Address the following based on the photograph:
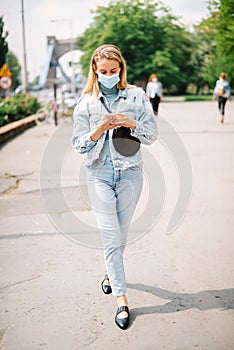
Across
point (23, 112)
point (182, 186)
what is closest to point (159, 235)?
point (182, 186)

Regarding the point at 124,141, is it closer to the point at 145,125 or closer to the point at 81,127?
the point at 145,125

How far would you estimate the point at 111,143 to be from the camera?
368cm

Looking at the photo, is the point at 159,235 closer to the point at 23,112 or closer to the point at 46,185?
the point at 46,185

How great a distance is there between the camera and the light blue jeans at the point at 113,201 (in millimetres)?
3721

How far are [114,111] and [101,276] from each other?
149 centimetres

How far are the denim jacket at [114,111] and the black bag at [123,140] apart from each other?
0.08ft

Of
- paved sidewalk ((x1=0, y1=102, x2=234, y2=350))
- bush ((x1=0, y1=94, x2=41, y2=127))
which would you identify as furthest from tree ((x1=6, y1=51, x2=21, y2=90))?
paved sidewalk ((x1=0, y1=102, x2=234, y2=350))

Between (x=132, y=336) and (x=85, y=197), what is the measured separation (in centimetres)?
416

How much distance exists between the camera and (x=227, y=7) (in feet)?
61.6

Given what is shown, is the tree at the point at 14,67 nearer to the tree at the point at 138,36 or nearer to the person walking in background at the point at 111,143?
the tree at the point at 138,36

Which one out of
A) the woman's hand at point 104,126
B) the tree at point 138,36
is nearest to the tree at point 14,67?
the tree at point 138,36

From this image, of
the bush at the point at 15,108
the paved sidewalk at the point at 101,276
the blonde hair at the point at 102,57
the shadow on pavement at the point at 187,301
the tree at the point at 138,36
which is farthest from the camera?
the tree at the point at 138,36

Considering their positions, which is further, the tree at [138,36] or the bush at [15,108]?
the tree at [138,36]

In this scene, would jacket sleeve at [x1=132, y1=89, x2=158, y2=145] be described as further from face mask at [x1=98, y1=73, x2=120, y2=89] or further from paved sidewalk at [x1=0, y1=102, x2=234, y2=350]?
paved sidewalk at [x1=0, y1=102, x2=234, y2=350]
